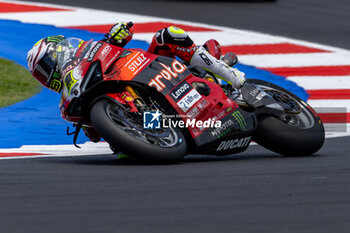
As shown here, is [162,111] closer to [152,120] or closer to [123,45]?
[152,120]

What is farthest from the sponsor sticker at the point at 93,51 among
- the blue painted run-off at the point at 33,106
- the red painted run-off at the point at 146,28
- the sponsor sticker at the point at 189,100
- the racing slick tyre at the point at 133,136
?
the red painted run-off at the point at 146,28

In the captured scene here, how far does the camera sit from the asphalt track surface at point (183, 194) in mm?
4258

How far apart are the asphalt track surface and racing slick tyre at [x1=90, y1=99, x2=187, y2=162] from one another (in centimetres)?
12

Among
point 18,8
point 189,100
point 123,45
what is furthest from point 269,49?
point 189,100

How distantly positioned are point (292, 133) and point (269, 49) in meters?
5.07

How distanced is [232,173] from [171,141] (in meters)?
0.62

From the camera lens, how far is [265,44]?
11844mm

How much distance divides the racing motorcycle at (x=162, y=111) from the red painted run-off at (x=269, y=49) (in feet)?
15.5

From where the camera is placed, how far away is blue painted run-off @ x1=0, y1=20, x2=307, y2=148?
792 centimetres

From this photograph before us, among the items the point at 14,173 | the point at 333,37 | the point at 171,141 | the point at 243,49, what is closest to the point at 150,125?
the point at 171,141

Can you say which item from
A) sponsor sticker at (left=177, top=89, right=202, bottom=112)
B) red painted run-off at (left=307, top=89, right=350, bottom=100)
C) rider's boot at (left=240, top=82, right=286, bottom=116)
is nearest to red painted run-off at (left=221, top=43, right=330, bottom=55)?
red painted run-off at (left=307, top=89, right=350, bottom=100)

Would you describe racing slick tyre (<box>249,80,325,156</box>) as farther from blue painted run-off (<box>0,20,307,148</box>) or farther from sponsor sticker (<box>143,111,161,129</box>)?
blue painted run-off (<box>0,20,307,148</box>)

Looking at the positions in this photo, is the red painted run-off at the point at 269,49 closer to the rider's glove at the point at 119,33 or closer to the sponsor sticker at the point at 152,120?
the rider's glove at the point at 119,33

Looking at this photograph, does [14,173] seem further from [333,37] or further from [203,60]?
[333,37]
